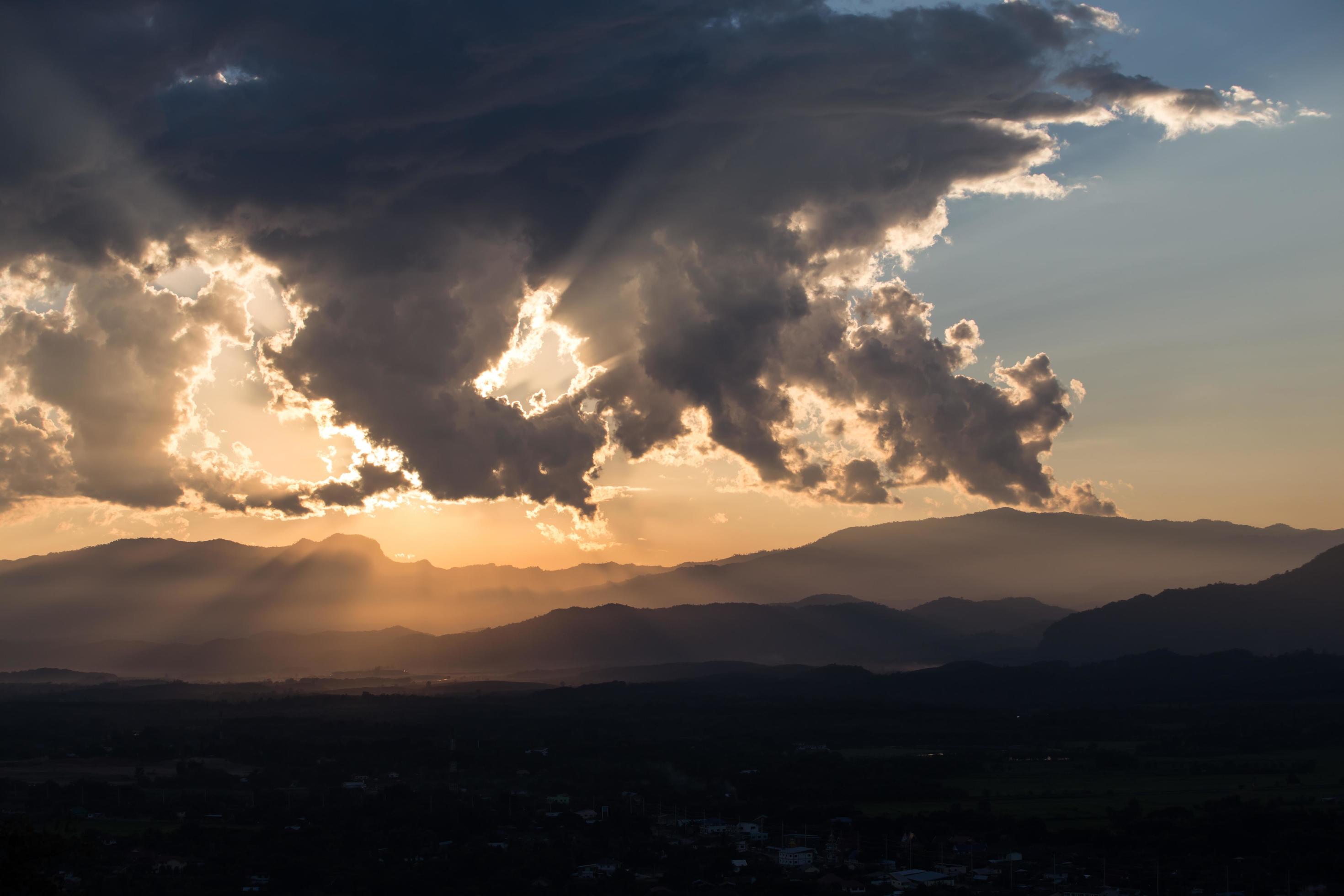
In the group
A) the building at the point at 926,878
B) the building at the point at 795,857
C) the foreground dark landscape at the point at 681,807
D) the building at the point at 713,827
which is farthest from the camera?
the building at the point at 713,827

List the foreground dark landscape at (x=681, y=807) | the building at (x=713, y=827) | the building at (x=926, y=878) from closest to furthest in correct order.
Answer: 1. the building at (x=926, y=878)
2. the foreground dark landscape at (x=681, y=807)
3. the building at (x=713, y=827)

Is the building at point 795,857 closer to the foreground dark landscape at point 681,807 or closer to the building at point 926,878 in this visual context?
the foreground dark landscape at point 681,807

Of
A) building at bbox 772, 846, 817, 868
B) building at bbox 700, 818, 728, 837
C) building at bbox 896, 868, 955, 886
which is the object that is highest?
building at bbox 700, 818, 728, 837

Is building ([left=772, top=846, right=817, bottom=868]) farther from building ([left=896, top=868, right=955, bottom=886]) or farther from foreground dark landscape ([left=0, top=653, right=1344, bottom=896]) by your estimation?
building ([left=896, top=868, right=955, bottom=886])

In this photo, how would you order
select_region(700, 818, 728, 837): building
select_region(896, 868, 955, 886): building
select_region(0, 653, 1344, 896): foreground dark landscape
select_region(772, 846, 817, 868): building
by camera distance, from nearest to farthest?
1. select_region(896, 868, 955, 886): building
2. select_region(0, 653, 1344, 896): foreground dark landscape
3. select_region(772, 846, 817, 868): building
4. select_region(700, 818, 728, 837): building

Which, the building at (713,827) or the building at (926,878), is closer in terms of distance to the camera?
the building at (926,878)

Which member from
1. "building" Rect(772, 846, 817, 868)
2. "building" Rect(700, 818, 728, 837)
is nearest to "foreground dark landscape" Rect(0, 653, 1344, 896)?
"building" Rect(772, 846, 817, 868)

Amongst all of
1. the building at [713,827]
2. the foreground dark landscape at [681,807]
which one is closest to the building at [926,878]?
the foreground dark landscape at [681,807]

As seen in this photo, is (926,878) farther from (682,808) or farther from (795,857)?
(682,808)

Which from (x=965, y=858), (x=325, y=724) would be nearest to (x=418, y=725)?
(x=325, y=724)

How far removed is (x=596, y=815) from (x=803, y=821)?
715 inches

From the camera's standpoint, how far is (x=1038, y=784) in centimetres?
13438

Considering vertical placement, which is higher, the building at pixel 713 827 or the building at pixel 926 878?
the building at pixel 713 827

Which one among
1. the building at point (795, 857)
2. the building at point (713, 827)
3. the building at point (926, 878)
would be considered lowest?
the building at point (926, 878)
